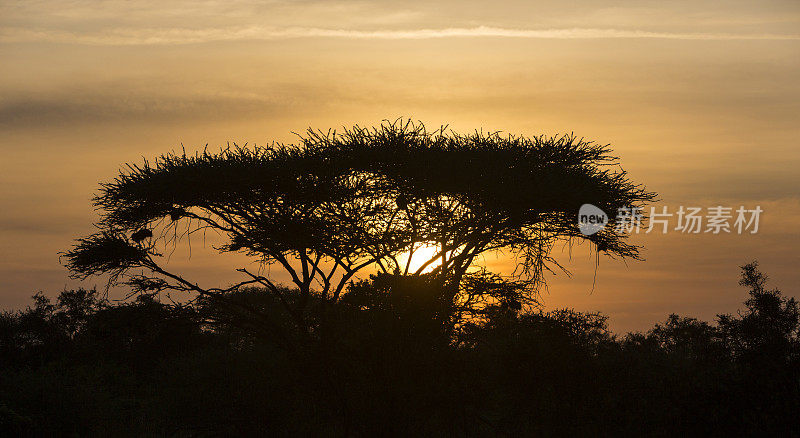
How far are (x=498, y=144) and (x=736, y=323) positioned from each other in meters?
13.1

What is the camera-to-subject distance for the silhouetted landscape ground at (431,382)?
890 inches

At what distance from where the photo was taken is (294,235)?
99.1ft

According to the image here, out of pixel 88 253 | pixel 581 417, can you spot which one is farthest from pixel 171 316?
pixel 581 417

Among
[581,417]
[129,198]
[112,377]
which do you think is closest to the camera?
[581,417]

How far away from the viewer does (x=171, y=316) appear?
31.8 meters

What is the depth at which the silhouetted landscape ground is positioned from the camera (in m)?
22.6

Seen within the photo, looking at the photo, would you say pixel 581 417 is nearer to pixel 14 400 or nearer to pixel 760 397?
pixel 760 397

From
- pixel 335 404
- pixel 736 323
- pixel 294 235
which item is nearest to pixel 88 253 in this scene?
pixel 294 235

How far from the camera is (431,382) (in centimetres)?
2247

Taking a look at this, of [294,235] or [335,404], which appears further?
[294,235]

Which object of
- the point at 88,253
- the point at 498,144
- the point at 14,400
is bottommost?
the point at 14,400

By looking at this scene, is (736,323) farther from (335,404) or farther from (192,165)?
(192,165)

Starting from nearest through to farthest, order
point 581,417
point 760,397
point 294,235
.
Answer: point 760,397
point 581,417
point 294,235

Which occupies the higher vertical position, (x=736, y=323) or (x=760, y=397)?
(x=736, y=323)
